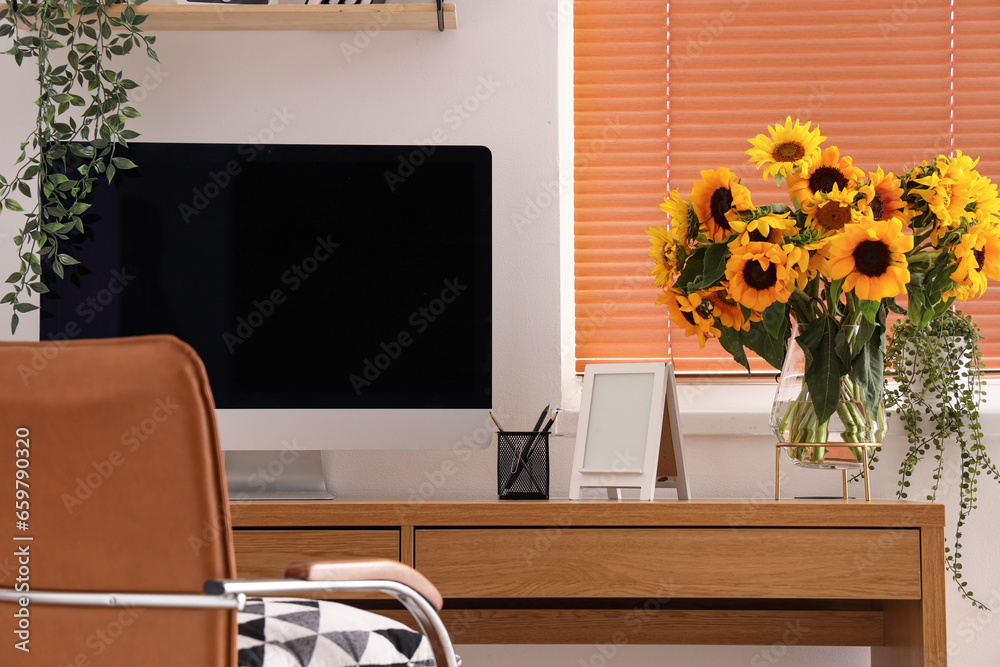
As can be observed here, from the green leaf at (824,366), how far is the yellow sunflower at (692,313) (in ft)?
0.53

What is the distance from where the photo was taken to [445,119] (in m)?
2.00

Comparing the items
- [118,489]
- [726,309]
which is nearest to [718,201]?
[726,309]

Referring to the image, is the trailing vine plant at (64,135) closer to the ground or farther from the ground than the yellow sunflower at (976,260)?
farther from the ground

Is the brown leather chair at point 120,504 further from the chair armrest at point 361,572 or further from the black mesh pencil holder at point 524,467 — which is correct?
the black mesh pencil holder at point 524,467

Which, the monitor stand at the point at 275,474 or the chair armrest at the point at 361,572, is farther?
the monitor stand at the point at 275,474

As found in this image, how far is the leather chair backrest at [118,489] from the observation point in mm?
734

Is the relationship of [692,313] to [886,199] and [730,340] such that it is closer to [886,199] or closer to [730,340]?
[730,340]

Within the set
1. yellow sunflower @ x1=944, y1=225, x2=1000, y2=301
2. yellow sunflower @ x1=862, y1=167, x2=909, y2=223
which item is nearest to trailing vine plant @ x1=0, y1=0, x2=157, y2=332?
yellow sunflower @ x1=862, y1=167, x2=909, y2=223

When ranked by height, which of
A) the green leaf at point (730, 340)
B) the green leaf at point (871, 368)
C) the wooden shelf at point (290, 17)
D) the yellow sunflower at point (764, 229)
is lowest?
the green leaf at point (871, 368)

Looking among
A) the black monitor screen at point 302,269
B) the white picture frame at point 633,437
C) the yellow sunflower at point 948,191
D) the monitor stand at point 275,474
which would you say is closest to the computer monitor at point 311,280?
the black monitor screen at point 302,269

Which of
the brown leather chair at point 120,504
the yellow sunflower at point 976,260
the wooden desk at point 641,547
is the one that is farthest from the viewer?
the yellow sunflower at point 976,260

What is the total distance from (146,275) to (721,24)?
144 cm

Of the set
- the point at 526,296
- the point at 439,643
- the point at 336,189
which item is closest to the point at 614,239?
the point at 526,296

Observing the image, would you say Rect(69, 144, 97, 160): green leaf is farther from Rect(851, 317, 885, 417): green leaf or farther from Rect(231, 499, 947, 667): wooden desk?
Rect(851, 317, 885, 417): green leaf
